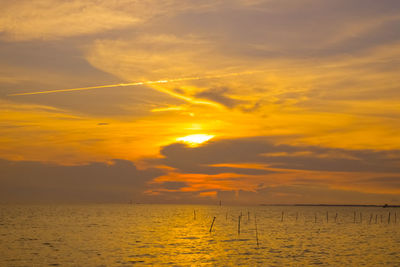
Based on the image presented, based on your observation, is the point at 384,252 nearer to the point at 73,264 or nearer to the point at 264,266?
the point at 264,266

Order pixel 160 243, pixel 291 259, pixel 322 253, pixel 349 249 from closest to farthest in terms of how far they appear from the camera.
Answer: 1. pixel 291 259
2. pixel 322 253
3. pixel 349 249
4. pixel 160 243

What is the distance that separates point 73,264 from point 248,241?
1639 inches

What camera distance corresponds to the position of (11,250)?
7144 centimetres

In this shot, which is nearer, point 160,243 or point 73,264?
point 73,264

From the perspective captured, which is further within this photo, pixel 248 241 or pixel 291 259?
pixel 248 241

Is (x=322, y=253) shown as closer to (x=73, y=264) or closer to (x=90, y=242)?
(x=73, y=264)

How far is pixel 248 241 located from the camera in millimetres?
89062

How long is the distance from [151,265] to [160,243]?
2749 centimetres

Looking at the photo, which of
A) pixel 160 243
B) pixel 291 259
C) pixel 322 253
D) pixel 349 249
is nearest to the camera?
pixel 291 259

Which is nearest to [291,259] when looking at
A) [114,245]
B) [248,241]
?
[248,241]

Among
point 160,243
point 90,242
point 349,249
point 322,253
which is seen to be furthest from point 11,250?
point 349,249

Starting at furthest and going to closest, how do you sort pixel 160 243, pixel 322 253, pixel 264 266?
pixel 160 243 < pixel 322 253 < pixel 264 266

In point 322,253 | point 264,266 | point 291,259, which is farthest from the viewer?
point 322,253

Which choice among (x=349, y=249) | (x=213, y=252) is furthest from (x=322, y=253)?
(x=213, y=252)
